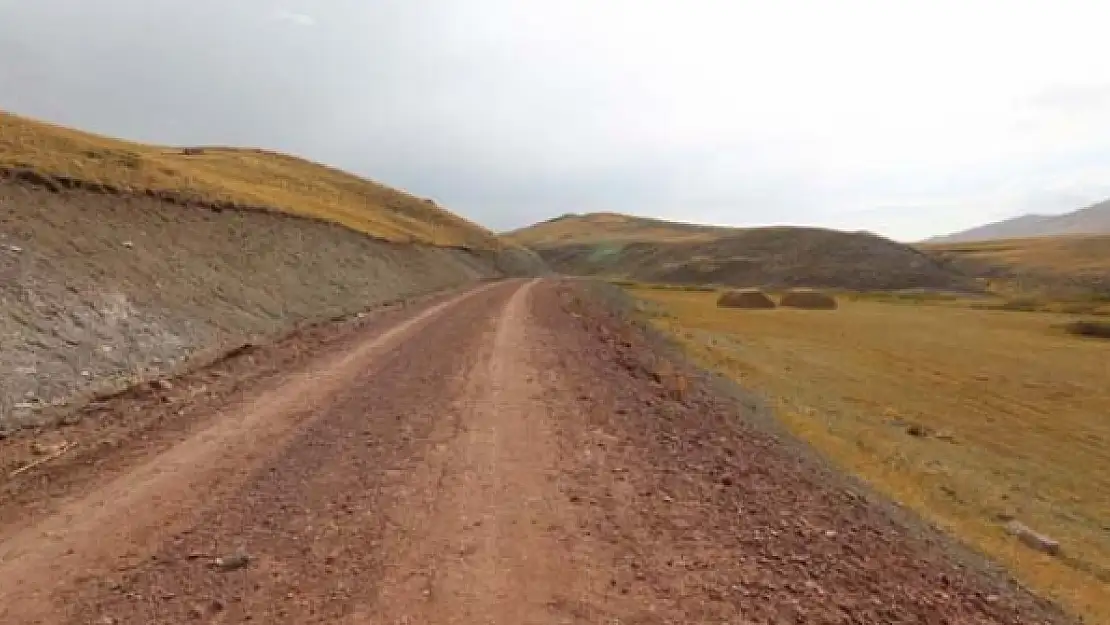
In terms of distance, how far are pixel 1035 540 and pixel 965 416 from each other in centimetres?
1375

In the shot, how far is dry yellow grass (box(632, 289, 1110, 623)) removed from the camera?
527 inches

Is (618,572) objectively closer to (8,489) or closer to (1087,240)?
(8,489)

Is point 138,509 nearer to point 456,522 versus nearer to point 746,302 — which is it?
point 456,522

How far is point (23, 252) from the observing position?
20.7 metres

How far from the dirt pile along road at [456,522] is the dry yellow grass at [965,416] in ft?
11.3

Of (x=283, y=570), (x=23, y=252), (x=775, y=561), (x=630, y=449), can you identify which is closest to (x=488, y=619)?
(x=283, y=570)

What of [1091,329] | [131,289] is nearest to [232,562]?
[131,289]

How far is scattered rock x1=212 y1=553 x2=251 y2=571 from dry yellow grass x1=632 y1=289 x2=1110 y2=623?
9.61 meters

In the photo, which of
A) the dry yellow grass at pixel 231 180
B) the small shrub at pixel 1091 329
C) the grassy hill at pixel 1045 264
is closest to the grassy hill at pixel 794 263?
the grassy hill at pixel 1045 264

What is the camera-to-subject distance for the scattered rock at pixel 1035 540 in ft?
42.0

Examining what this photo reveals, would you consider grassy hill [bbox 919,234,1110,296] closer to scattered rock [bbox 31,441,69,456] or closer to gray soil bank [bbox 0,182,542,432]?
gray soil bank [bbox 0,182,542,432]

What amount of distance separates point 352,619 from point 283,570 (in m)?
1.48

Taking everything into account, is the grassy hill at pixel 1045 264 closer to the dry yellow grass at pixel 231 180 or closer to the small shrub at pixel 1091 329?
the small shrub at pixel 1091 329

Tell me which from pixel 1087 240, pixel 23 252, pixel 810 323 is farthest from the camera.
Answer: pixel 1087 240
